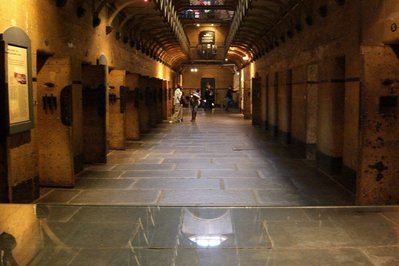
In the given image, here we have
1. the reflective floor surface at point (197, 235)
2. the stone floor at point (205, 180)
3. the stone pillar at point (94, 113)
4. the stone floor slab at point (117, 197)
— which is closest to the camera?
the reflective floor surface at point (197, 235)

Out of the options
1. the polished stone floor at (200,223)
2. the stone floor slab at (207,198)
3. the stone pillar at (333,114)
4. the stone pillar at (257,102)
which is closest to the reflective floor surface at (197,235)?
the polished stone floor at (200,223)

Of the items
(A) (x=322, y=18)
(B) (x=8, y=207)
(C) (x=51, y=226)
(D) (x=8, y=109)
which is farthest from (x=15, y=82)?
(A) (x=322, y=18)

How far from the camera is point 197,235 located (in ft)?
12.9

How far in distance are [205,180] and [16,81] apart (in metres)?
3.10

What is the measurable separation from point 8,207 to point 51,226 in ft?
3.09

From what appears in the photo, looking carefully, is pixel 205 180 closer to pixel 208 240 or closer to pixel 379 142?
pixel 379 142

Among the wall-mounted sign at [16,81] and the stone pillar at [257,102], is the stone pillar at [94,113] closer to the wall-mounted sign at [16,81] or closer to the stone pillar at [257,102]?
the wall-mounted sign at [16,81]

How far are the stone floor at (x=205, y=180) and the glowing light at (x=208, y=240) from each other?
1.56 meters

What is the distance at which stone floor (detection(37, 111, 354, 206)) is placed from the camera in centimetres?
573

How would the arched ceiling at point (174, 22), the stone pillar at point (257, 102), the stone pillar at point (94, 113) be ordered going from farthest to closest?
the stone pillar at point (257, 102), the arched ceiling at point (174, 22), the stone pillar at point (94, 113)

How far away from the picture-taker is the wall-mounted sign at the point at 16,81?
4836 mm

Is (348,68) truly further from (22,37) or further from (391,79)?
(22,37)

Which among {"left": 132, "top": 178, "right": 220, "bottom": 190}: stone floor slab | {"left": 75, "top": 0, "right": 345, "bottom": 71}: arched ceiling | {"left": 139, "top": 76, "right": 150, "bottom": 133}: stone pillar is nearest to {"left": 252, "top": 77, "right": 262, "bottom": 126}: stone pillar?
{"left": 75, "top": 0, "right": 345, "bottom": 71}: arched ceiling

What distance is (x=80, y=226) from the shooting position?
166 inches
